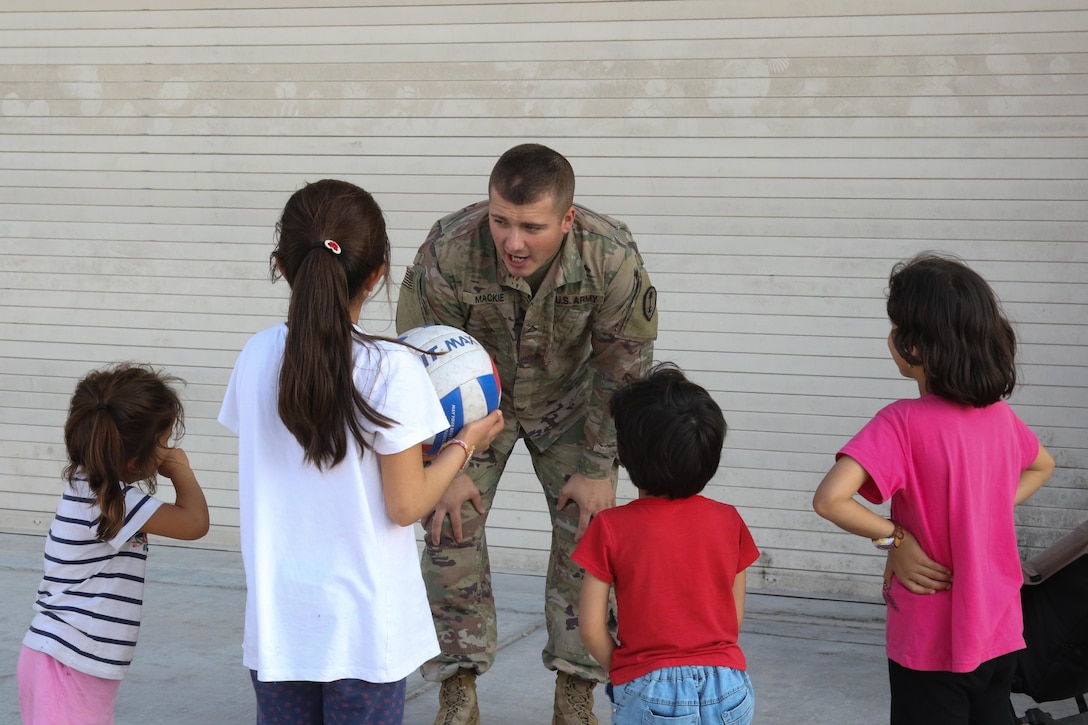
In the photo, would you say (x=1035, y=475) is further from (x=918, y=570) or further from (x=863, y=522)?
(x=863, y=522)

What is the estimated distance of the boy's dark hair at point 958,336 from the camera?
8.91 ft

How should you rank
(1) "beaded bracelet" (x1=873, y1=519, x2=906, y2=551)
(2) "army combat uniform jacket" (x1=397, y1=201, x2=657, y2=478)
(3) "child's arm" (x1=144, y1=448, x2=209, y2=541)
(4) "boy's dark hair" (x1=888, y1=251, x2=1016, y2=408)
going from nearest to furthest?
(4) "boy's dark hair" (x1=888, y1=251, x2=1016, y2=408), (1) "beaded bracelet" (x1=873, y1=519, x2=906, y2=551), (3) "child's arm" (x1=144, y1=448, x2=209, y2=541), (2) "army combat uniform jacket" (x1=397, y1=201, x2=657, y2=478)

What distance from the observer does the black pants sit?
2.79 m

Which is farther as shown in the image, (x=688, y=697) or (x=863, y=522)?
(x=863, y=522)

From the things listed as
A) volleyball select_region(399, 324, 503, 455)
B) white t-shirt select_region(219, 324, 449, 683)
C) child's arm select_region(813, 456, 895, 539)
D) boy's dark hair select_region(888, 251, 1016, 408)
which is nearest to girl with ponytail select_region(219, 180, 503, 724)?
white t-shirt select_region(219, 324, 449, 683)

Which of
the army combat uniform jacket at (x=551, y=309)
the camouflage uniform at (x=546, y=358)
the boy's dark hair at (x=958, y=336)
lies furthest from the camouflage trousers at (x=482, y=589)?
the boy's dark hair at (x=958, y=336)

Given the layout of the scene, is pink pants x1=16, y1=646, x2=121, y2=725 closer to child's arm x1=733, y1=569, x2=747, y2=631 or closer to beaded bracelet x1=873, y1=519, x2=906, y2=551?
child's arm x1=733, y1=569, x2=747, y2=631

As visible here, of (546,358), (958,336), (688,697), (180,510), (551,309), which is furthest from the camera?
(546,358)

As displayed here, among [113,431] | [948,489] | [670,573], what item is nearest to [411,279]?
[113,431]

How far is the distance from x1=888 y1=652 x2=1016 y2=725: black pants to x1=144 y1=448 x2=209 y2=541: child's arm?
6.12 ft

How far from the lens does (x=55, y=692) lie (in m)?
2.92

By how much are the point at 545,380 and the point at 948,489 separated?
4.74 feet

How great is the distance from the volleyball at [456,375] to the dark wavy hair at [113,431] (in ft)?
2.28

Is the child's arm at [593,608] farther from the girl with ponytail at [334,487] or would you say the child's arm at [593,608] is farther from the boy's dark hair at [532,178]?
the boy's dark hair at [532,178]
